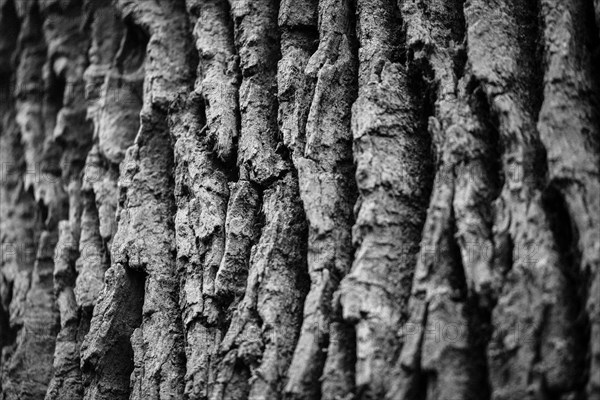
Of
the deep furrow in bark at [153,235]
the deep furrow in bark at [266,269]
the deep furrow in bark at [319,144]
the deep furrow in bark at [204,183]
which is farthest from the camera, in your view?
the deep furrow in bark at [153,235]

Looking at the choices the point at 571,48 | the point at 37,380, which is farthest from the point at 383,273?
the point at 37,380

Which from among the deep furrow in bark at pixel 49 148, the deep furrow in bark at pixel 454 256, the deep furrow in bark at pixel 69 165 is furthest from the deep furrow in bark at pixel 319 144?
the deep furrow in bark at pixel 49 148

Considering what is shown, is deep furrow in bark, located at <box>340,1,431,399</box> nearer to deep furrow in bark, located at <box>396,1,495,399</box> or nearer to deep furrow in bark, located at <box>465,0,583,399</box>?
deep furrow in bark, located at <box>396,1,495,399</box>

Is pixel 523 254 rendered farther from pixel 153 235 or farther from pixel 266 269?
pixel 153 235

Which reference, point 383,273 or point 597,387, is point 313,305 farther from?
point 597,387

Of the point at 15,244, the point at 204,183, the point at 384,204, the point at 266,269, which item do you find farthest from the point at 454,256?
the point at 15,244

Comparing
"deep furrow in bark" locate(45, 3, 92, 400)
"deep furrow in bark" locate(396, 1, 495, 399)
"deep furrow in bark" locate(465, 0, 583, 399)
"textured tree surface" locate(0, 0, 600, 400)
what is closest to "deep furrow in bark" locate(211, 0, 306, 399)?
"textured tree surface" locate(0, 0, 600, 400)

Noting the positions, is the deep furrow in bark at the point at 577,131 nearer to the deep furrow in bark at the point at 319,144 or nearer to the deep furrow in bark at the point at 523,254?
the deep furrow in bark at the point at 523,254
